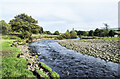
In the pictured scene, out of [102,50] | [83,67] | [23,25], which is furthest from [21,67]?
[23,25]

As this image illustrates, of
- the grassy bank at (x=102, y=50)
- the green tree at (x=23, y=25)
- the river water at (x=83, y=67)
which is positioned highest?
the green tree at (x=23, y=25)

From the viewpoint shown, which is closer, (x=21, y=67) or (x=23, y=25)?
(x=21, y=67)

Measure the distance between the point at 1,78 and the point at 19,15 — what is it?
113 ft

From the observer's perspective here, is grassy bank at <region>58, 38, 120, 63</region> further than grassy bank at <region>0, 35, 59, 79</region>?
Yes

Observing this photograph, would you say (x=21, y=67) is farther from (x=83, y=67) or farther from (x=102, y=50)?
(x=102, y=50)

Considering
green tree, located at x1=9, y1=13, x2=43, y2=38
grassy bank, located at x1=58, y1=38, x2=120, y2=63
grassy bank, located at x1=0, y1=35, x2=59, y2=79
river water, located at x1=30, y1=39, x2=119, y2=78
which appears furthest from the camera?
green tree, located at x1=9, y1=13, x2=43, y2=38

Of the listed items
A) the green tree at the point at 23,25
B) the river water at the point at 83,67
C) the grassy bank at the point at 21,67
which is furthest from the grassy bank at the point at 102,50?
the green tree at the point at 23,25

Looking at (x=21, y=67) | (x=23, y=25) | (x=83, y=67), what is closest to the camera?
(x=21, y=67)

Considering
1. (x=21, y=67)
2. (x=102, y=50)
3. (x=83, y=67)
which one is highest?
(x=21, y=67)

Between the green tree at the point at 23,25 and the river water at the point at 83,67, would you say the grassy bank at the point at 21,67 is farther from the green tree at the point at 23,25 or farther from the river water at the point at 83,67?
the green tree at the point at 23,25

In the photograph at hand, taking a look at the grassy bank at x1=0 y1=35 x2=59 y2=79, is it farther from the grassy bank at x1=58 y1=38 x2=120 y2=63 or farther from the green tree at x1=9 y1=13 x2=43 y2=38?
the green tree at x1=9 y1=13 x2=43 y2=38

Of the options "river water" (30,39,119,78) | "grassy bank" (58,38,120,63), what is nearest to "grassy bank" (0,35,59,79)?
"river water" (30,39,119,78)

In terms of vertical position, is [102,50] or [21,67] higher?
[21,67]

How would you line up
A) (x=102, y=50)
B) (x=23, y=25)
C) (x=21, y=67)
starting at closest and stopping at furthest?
1. (x=21, y=67)
2. (x=102, y=50)
3. (x=23, y=25)
